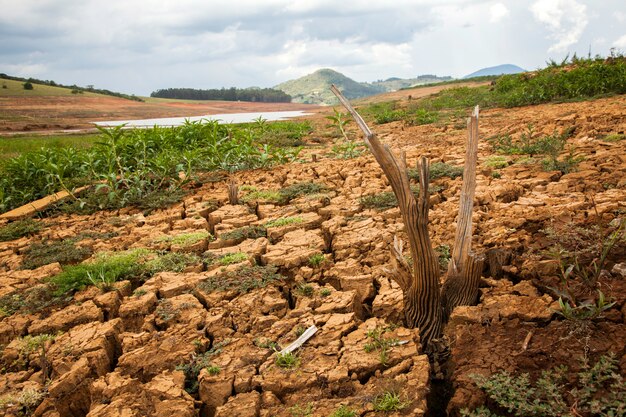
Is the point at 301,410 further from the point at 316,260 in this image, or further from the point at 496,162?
the point at 496,162

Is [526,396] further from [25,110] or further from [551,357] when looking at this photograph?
[25,110]

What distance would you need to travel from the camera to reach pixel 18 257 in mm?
Result: 4539

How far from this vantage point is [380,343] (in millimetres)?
2598

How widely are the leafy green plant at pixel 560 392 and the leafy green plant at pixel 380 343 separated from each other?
52 cm

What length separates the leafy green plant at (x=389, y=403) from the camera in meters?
2.10

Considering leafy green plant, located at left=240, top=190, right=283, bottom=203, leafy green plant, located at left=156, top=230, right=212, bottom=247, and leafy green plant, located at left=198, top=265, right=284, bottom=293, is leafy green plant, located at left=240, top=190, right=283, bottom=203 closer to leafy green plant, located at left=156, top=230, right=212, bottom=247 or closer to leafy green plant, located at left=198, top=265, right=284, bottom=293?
leafy green plant, located at left=156, top=230, right=212, bottom=247

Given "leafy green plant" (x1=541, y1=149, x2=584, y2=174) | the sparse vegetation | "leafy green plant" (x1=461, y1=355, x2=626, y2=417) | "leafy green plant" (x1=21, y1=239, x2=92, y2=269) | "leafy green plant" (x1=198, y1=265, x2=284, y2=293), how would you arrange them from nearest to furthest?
"leafy green plant" (x1=461, y1=355, x2=626, y2=417)
"leafy green plant" (x1=198, y1=265, x2=284, y2=293)
"leafy green plant" (x1=21, y1=239, x2=92, y2=269)
"leafy green plant" (x1=541, y1=149, x2=584, y2=174)
the sparse vegetation

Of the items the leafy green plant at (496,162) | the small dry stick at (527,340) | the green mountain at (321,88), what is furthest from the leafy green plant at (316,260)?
the green mountain at (321,88)

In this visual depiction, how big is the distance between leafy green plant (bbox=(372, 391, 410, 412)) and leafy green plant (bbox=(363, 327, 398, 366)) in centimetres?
29

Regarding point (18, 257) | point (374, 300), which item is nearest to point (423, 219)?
point (374, 300)

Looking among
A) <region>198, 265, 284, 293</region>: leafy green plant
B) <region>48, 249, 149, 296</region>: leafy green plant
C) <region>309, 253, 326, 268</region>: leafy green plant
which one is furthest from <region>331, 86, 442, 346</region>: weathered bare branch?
<region>48, 249, 149, 296</region>: leafy green plant

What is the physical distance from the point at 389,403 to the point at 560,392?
2.42ft

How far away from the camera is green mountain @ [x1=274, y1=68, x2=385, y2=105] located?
48250 mm

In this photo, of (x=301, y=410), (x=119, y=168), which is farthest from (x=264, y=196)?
(x=301, y=410)
